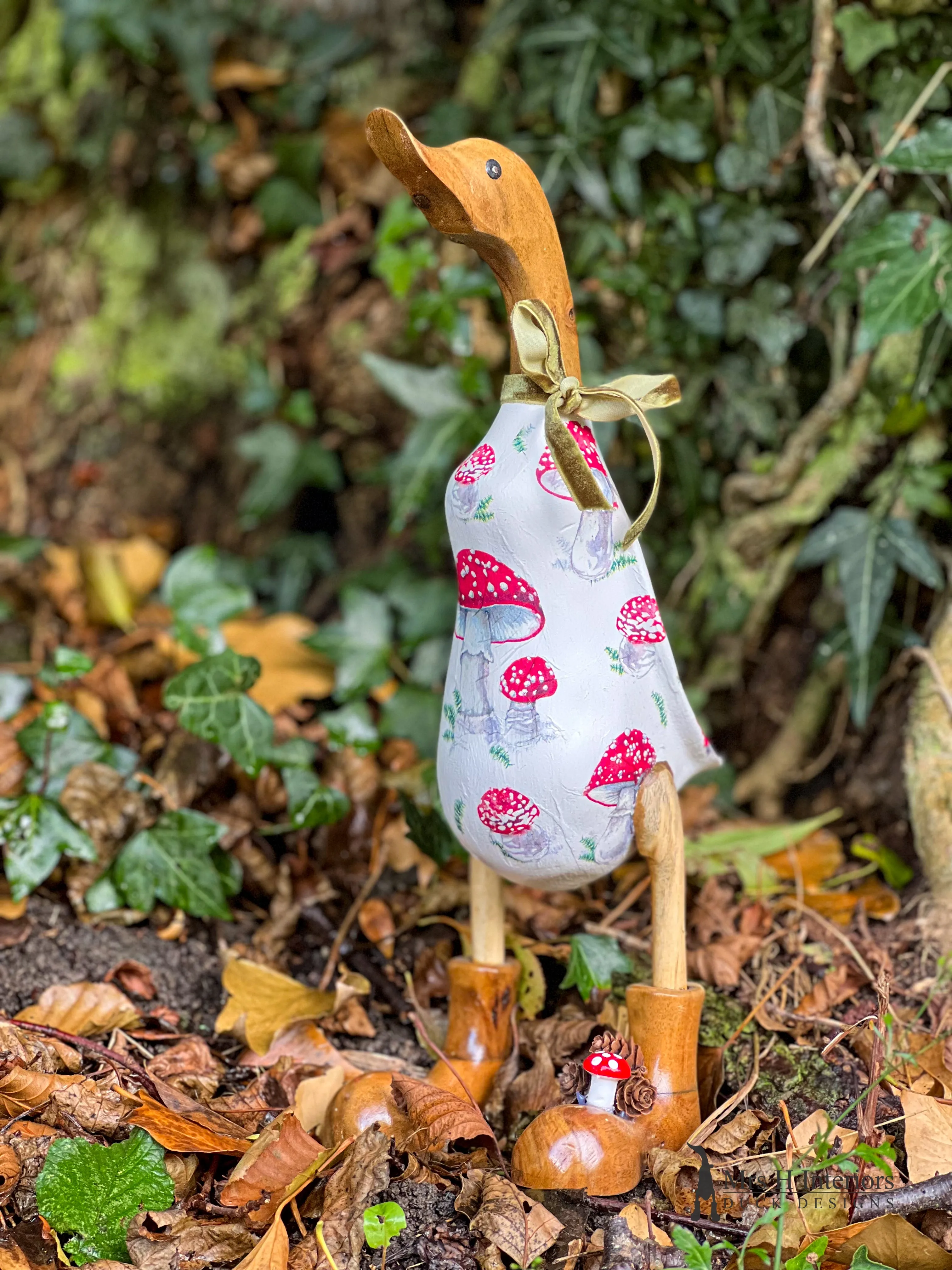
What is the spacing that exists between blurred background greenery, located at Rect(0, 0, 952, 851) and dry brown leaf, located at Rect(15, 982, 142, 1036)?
71 centimetres

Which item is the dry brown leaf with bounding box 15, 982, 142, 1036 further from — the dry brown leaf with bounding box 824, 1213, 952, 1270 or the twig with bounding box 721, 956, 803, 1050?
the dry brown leaf with bounding box 824, 1213, 952, 1270

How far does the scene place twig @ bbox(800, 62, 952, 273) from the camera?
2012mm

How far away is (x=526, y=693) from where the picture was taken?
140 centimetres

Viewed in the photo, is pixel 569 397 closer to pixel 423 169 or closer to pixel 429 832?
pixel 423 169

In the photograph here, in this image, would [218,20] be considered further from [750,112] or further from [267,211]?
[750,112]

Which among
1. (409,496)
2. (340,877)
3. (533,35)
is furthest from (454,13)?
(340,877)

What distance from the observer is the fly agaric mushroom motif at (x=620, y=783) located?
1.40 meters

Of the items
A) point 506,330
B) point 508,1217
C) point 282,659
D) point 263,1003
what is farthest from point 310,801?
point 506,330

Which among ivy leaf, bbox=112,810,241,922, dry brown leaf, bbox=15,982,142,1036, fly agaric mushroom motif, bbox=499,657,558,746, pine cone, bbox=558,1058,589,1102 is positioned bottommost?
ivy leaf, bbox=112,810,241,922

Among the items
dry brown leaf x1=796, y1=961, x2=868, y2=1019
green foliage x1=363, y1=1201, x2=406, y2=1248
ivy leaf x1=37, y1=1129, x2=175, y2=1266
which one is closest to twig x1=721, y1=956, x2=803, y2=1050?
dry brown leaf x1=796, y1=961, x2=868, y2=1019

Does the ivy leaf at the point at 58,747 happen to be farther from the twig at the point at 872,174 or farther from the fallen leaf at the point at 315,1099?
the twig at the point at 872,174

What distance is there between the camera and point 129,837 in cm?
191

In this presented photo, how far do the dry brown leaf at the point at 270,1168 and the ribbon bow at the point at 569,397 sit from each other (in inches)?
33.3

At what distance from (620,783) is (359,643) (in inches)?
44.0
